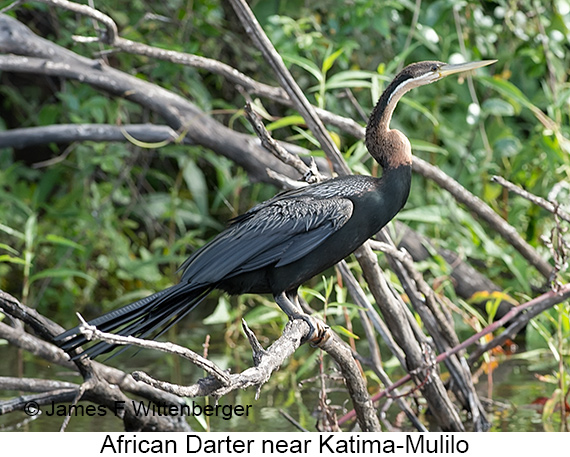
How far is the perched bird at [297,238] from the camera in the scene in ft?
7.96

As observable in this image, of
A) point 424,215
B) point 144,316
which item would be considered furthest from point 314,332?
point 424,215

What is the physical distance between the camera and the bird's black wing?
244cm

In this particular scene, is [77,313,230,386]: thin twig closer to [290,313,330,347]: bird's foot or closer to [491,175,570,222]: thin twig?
[290,313,330,347]: bird's foot

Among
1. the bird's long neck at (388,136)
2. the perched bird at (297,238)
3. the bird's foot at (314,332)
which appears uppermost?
the bird's long neck at (388,136)

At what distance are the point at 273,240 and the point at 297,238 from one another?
0.07 meters

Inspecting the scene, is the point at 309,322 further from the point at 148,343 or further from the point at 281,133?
the point at 281,133

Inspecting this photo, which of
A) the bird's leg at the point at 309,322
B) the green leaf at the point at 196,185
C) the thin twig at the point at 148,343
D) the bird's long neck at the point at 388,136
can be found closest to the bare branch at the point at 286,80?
the bird's long neck at the point at 388,136

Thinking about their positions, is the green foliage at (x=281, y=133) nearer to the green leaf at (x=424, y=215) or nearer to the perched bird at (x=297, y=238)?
the green leaf at (x=424, y=215)

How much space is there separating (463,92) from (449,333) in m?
2.20

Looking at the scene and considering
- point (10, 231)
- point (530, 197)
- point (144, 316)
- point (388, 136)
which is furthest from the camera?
point (10, 231)

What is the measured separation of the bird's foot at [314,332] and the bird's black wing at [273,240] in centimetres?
18

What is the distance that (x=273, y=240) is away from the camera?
2.49 metres
